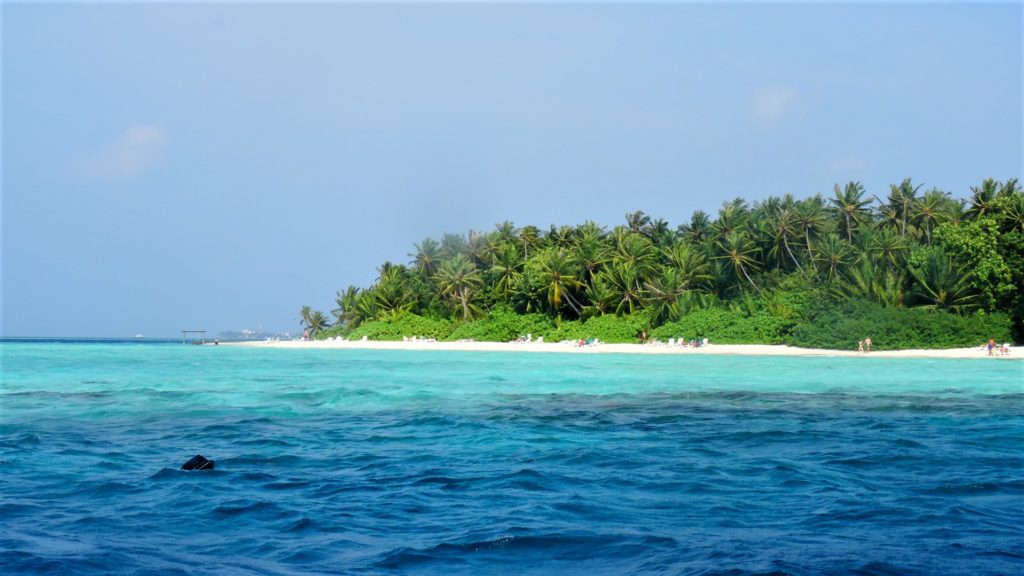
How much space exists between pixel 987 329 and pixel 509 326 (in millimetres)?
30739

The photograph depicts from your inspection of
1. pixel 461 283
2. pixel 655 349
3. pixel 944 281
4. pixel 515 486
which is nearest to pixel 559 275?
pixel 461 283

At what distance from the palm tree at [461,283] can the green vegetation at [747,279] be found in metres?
0.10

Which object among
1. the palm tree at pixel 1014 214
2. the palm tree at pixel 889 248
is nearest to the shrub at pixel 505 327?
the palm tree at pixel 889 248

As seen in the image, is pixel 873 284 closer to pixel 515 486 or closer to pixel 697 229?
pixel 697 229

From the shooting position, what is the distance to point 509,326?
2421 inches

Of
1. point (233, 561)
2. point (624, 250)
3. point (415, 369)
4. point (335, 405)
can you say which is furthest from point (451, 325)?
point (233, 561)

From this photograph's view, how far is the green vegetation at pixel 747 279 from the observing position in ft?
138

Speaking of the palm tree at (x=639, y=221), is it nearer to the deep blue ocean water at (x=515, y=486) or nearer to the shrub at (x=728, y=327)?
the shrub at (x=728, y=327)

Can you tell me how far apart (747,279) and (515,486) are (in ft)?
156

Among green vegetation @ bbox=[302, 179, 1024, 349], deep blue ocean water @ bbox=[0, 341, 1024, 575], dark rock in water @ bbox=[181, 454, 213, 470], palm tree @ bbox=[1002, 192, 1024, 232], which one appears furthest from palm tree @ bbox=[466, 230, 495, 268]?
dark rock in water @ bbox=[181, 454, 213, 470]

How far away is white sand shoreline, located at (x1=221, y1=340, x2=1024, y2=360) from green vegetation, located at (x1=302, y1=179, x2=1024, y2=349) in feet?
6.28

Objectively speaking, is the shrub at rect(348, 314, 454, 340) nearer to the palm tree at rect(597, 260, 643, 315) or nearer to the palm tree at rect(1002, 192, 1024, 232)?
the palm tree at rect(597, 260, 643, 315)

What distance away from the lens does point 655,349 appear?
47.8 m

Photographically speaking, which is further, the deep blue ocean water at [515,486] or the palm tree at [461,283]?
the palm tree at [461,283]
